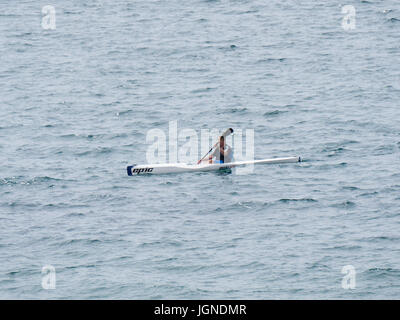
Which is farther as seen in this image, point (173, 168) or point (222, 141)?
point (173, 168)

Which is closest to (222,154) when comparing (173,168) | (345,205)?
(173,168)

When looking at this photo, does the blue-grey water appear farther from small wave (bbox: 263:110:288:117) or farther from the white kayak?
small wave (bbox: 263:110:288:117)

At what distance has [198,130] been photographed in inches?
2181

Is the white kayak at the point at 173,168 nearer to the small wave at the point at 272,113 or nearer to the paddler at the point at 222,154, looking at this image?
the paddler at the point at 222,154

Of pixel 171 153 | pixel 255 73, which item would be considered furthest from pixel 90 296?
pixel 255 73

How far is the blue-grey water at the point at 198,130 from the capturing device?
36156 millimetres

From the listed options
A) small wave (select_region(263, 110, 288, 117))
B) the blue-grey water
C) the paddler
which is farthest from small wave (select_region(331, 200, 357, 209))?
small wave (select_region(263, 110, 288, 117))

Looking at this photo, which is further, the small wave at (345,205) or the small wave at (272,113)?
the small wave at (272,113)

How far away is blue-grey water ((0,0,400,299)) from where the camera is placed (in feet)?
119

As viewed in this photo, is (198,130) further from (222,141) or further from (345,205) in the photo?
(345,205)

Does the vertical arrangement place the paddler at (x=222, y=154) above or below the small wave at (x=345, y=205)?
above

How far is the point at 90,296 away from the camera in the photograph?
112 ft

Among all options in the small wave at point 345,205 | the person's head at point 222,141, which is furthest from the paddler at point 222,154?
the small wave at point 345,205

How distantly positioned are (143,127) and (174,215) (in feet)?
52.5
